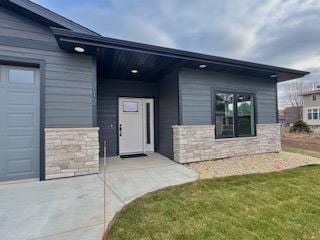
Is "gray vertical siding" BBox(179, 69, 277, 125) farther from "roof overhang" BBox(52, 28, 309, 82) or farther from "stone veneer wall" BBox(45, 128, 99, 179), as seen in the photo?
"stone veneer wall" BBox(45, 128, 99, 179)

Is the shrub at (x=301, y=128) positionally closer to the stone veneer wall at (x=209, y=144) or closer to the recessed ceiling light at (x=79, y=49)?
the stone veneer wall at (x=209, y=144)

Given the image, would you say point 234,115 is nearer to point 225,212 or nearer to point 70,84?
point 225,212

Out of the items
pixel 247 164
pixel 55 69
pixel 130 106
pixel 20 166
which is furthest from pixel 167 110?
pixel 20 166

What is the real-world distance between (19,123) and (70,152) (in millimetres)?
1257

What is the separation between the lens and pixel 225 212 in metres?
2.75

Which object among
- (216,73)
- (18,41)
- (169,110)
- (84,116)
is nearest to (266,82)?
(216,73)

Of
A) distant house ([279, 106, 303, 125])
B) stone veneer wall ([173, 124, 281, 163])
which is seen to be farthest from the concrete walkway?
distant house ([279, 106, 303, 125])

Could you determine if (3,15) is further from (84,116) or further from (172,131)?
(172,131)

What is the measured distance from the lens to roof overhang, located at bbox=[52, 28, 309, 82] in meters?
3.94

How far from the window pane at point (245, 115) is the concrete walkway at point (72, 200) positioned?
2.99 meters

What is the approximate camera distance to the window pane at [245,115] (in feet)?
21.9

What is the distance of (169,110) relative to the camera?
638 centimetres

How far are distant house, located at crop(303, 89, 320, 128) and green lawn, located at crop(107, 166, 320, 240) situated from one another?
23758 millimetres

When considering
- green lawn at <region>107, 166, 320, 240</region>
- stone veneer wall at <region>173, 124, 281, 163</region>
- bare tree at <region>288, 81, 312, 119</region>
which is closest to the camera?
green lawn at <region>107, 166, 320, 240</region>
